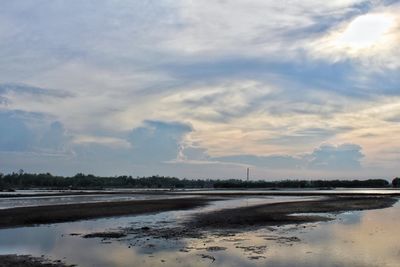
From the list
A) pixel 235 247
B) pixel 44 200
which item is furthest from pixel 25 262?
pixel 44 200

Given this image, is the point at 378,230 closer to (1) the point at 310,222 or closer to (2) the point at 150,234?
(1) the point at 310,222

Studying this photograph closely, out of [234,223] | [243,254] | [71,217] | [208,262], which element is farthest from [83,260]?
[71,217]

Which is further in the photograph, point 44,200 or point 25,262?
point 44,200

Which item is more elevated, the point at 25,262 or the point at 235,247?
the point at 235,247

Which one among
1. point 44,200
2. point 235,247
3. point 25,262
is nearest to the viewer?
point 25,262

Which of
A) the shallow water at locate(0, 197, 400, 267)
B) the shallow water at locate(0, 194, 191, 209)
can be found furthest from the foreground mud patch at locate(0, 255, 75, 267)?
the shallow water at locate(0, 194, 191, 209)

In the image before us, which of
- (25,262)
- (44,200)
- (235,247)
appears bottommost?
(25,262)

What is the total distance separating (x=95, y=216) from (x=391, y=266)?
102ft

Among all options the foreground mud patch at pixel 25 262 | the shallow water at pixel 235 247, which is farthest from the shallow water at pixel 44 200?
the foreground mud patch at pixel 25 262

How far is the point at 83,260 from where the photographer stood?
20688mm

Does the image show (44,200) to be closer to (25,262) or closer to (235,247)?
(235,247)

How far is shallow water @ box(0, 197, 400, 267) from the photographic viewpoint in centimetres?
2000

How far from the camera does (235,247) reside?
23500 mm

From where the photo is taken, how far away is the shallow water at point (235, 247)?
20.0 m
